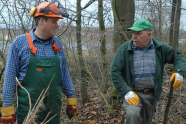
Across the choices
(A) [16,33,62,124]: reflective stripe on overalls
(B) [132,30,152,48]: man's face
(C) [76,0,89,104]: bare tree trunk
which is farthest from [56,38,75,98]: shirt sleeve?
(C) [76,0,89,104]: bare tree trunk

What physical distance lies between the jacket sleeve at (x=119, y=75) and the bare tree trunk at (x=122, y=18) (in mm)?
2201

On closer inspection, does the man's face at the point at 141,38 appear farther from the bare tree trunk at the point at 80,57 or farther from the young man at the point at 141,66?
the bare tree trunk at the point at 80,57

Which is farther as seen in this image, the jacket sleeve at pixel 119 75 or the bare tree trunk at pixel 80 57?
the bare tree trunk at pixel 80 57

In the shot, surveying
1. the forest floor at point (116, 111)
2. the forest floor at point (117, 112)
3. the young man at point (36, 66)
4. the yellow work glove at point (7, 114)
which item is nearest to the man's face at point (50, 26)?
the young man at point (36, 66)

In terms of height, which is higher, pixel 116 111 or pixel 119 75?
pixel 119 75

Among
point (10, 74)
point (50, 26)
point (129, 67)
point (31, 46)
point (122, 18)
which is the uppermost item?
point (122, 18)

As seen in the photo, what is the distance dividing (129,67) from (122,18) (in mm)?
2762

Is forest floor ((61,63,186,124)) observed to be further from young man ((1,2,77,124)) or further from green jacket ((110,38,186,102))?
young man ((1,2,77,124))

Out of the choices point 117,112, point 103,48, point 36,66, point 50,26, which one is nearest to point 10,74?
point 36,66

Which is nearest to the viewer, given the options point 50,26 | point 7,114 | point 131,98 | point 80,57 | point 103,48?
point 7,114

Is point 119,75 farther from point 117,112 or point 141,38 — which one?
point 117,112

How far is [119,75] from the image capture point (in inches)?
119

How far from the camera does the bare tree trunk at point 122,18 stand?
5.32 metres

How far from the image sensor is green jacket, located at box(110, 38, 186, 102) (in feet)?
9.81
